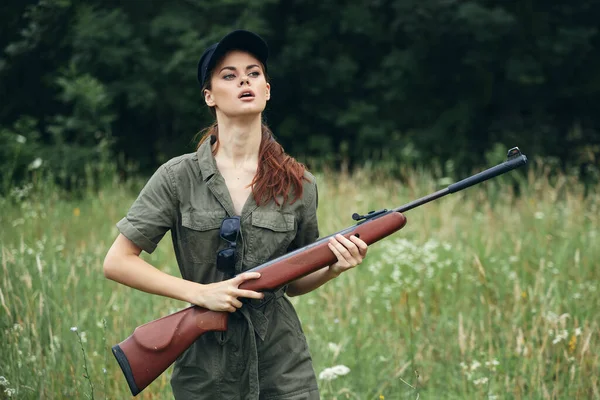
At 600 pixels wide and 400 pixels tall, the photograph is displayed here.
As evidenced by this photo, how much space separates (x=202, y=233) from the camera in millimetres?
2316

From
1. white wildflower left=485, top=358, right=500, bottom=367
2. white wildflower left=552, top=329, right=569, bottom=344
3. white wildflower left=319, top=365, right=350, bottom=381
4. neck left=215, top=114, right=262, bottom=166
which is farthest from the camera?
white wildflower left=552, top=329, right=569, bottom=344

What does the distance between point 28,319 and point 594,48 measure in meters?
14.8

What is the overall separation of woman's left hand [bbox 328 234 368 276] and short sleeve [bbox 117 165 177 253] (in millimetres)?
581

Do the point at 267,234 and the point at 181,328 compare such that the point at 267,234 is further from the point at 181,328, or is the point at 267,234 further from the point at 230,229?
the point at 181,328

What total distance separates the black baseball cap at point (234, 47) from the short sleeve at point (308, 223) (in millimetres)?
532

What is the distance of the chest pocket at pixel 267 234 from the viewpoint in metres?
2.33

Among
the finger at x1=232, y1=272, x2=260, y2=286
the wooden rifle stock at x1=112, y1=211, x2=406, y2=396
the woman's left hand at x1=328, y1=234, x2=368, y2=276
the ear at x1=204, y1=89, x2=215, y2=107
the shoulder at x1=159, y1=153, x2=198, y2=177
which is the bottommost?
the wooden rifle stock at x1=112, y1=211, x2=406, y2=396

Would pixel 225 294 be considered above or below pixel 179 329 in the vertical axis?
above

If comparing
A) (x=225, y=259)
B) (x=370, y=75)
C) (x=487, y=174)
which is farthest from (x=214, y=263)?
(x=370, y=75)

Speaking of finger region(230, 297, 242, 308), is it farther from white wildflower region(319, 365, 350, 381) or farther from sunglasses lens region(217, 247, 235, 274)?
white wildflower region(319, 365, 350, 381)

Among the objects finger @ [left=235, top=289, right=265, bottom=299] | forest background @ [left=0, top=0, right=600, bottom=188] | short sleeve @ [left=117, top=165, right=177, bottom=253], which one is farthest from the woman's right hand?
forest background @ [left=0, top=0, right=600, bottom=188]

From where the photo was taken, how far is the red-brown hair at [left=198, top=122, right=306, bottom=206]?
7.71ft

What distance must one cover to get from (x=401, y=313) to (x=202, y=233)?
8.11 feet

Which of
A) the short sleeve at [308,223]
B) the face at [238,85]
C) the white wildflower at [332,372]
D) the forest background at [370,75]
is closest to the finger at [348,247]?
the short sleeve at [308,223]
